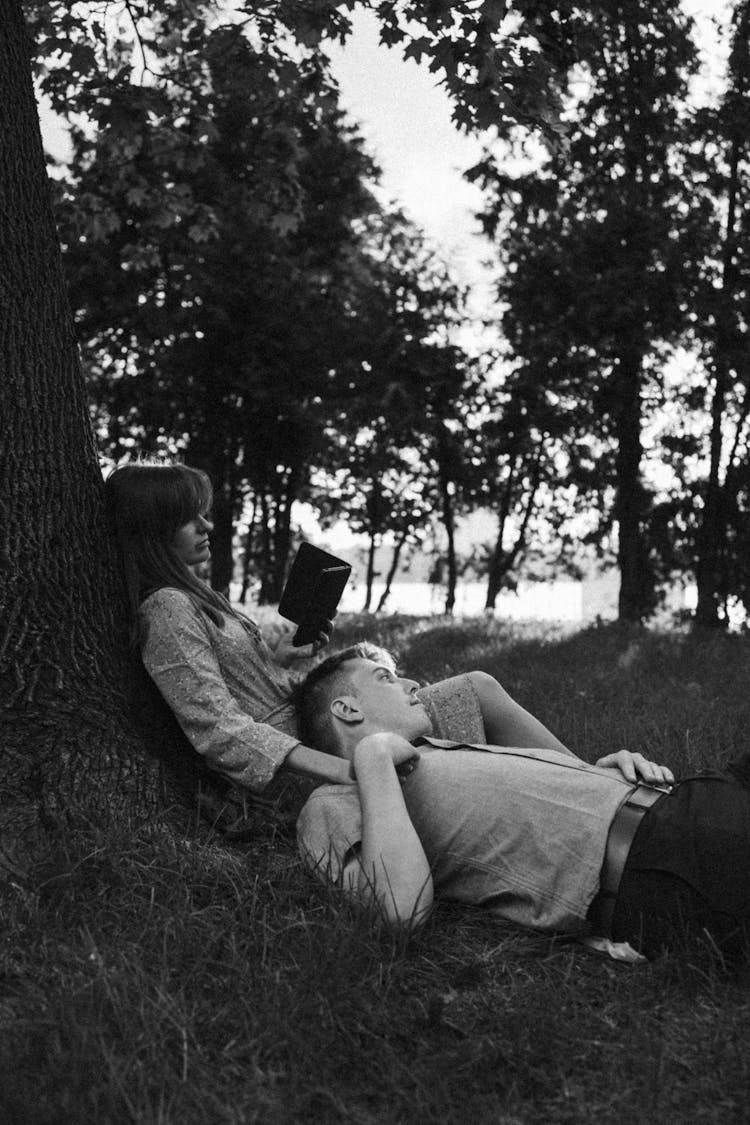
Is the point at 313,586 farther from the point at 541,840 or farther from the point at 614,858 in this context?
the point at 614,858

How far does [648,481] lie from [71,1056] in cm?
1913

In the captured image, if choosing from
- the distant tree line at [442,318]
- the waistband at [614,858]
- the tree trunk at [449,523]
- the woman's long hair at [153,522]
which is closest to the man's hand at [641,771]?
the waistband at [614,858]

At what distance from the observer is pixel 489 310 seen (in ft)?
81.3

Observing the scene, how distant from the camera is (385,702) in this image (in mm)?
3512

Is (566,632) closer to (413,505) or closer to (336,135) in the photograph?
(336,135)

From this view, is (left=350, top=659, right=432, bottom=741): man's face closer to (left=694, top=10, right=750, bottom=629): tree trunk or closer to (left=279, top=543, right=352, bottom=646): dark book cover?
(left=279, top=543, right=352, bottom=646): dark book cover

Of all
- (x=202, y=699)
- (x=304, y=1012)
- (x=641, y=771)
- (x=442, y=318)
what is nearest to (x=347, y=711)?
(x=202, y=699)

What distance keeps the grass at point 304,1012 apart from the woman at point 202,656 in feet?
1.32

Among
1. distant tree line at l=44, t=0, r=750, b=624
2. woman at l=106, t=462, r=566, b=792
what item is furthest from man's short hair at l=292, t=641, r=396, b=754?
distant tree line at l=44, t=0, r=750, b=624

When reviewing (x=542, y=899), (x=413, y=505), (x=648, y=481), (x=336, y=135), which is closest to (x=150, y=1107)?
(x=542, y=899)

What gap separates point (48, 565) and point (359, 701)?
1242mm

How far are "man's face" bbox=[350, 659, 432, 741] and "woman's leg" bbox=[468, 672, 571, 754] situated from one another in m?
0.57

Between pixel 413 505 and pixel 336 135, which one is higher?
pixel 336 135

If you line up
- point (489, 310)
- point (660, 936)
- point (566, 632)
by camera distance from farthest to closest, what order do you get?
1. point (489, 310)
2. point (566, 632)
3. point (660, 936)
